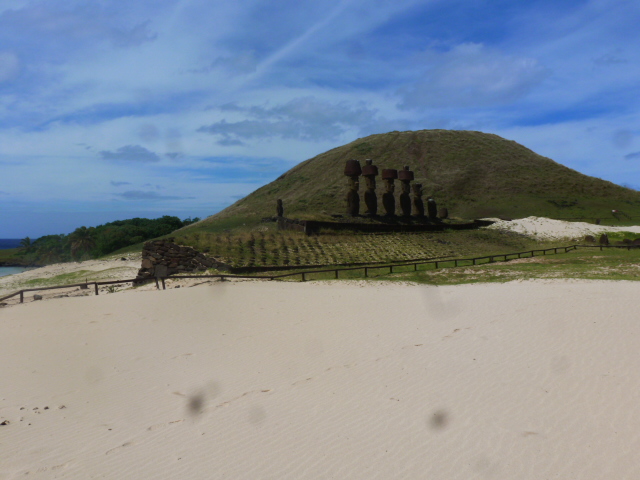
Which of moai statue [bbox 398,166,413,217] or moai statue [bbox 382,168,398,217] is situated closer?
moai statue [bbox 382,168,398,217]

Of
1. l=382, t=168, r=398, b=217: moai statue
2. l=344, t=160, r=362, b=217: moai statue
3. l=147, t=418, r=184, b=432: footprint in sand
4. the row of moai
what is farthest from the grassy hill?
l=147, t=418, r=184, b=432: footprint in sand

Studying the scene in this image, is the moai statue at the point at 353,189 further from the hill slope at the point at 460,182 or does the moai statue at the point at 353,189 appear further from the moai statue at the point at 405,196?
the hill slope at the point at 460,182

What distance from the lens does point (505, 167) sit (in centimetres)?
8544

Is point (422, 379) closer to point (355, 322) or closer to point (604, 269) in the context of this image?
point (355, 322)

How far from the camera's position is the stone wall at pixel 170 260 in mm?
22078

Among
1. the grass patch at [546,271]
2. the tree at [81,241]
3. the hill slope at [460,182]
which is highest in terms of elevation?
the hill slope at [460,182]

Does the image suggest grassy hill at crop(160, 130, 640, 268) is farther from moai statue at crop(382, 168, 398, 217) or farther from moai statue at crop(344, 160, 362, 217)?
moai statue at crop(382, 168, 398, 217)

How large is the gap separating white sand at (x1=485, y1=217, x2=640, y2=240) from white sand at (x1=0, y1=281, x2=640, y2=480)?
99.3 feet

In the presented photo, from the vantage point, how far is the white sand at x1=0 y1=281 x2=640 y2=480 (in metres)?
4.85

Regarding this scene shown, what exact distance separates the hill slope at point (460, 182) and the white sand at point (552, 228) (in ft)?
65.9

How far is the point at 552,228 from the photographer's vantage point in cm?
4309

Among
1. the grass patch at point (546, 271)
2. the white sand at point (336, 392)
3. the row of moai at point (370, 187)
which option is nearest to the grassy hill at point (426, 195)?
the row of moai at point (370, 187)

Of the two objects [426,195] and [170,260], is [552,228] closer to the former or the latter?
[426,195]

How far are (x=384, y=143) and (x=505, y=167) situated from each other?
23.8 meters
